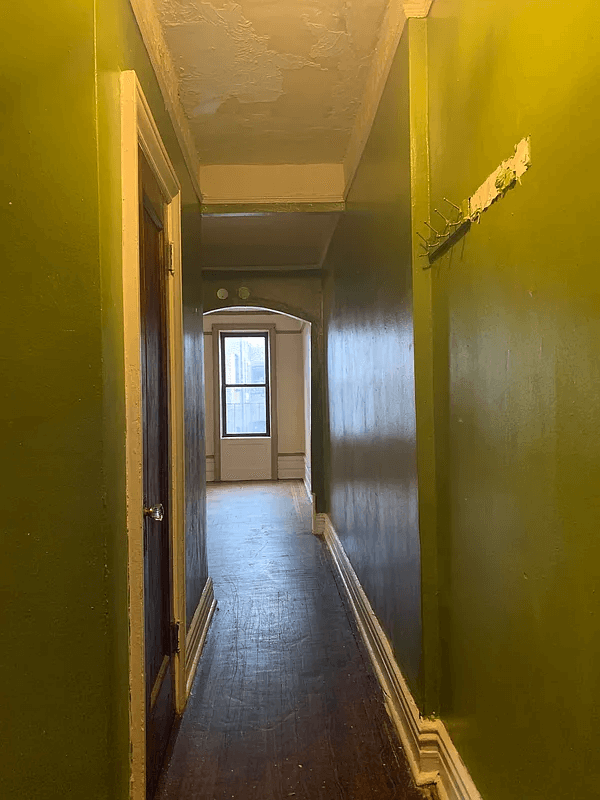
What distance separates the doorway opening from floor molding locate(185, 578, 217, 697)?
5476mm

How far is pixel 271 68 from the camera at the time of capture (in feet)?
8.89

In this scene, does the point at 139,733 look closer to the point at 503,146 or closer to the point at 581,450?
the point at 581,450

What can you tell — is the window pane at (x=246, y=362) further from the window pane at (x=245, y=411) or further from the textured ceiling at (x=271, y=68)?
the textured ceiling at (x=271, y=68)

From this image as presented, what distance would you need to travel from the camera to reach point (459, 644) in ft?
6.38

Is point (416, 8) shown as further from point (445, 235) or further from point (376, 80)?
point (445, 235)

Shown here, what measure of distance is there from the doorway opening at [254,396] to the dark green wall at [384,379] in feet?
17.0

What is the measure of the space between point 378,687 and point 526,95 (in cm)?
250

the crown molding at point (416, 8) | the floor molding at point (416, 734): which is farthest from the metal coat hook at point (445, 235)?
the floor molding at point (416, 734)

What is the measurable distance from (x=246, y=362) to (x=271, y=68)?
697 cm

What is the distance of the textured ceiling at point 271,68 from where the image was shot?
7.52 feet

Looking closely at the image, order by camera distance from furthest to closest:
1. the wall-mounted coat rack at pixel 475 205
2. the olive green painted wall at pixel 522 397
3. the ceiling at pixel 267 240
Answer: the ceiling at pixel 267 240
the wall-mounted coat rack at pixel 475 205
the olive green painted wall at pixel 522 397

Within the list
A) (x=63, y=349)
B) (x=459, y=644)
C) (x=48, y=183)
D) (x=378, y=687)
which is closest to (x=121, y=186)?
(x=48, y=183)

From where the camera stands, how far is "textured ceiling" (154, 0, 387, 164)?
229 cm

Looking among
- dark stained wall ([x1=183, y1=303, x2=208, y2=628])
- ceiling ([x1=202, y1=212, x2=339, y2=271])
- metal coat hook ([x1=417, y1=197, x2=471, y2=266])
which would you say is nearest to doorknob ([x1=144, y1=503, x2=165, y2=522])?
dark stained wall ([x1=183, y1=303, x2=208, y2=628])
